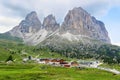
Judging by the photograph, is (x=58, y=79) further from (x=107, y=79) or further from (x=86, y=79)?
(x=107, y=79)

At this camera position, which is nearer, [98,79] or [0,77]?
[0,77]

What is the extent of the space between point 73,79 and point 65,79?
527cm

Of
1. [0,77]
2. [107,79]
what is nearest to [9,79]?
[0,77]

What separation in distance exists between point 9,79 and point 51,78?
24.6 metres

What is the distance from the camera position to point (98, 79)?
15612 centimetres

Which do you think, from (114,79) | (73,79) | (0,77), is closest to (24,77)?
(0,77)

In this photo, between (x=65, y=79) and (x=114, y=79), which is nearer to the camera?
(x=65, y=79)

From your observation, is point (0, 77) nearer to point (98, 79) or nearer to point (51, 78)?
point (51, 78)

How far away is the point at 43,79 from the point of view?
148000 mm

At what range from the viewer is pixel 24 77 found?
492 feet

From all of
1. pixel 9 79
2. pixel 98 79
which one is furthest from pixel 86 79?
pixel 9 79

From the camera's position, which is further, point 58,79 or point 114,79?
point 114,79

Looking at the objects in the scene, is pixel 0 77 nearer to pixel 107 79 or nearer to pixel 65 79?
pixel 65 79

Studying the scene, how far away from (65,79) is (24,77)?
23.1m
